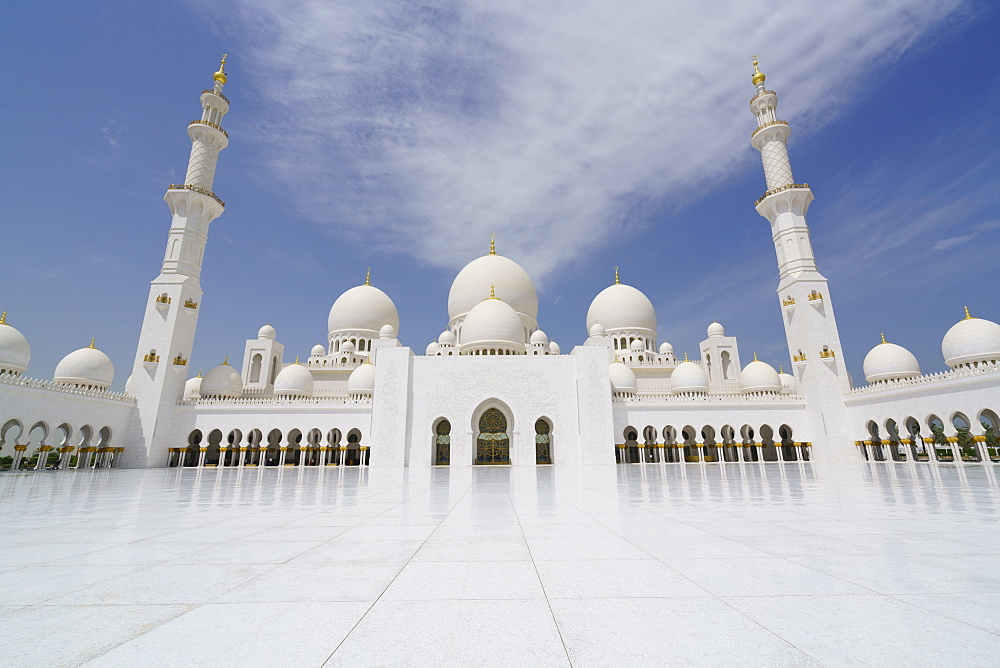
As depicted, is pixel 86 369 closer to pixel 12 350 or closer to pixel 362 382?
pixel 12 350

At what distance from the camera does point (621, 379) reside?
2942 cm

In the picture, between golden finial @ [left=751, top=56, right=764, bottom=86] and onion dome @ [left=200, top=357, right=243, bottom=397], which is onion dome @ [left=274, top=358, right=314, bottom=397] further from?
golden finial @ [left=751, top=56, right=764, bottom=86]

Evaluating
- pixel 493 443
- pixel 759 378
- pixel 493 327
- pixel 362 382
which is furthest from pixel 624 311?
pixel 362 382

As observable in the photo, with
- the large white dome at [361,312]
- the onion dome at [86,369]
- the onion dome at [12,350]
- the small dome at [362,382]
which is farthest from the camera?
the large white dome at [361,312]

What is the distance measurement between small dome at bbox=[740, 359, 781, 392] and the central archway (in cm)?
1650

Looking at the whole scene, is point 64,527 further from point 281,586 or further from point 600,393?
point 600,393

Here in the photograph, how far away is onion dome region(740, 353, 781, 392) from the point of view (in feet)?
96.1

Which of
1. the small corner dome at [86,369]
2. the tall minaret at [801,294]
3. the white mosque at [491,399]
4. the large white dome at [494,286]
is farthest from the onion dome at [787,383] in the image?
the small corner dome at [86,369]

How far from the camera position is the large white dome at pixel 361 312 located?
117ft

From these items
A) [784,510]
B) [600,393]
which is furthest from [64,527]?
[600,393]

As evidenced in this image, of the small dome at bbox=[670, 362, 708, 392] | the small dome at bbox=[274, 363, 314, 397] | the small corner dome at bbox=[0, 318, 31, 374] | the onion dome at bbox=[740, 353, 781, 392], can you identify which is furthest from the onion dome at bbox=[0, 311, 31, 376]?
the onion dome at bbox=[740, 353, 781, 392]

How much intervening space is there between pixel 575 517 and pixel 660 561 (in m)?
2.44

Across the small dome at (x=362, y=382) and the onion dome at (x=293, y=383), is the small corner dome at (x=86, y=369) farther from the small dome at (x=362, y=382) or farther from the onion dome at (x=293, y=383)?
the small dome at (x=362, y=382)

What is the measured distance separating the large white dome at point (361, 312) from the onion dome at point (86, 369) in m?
14.1
